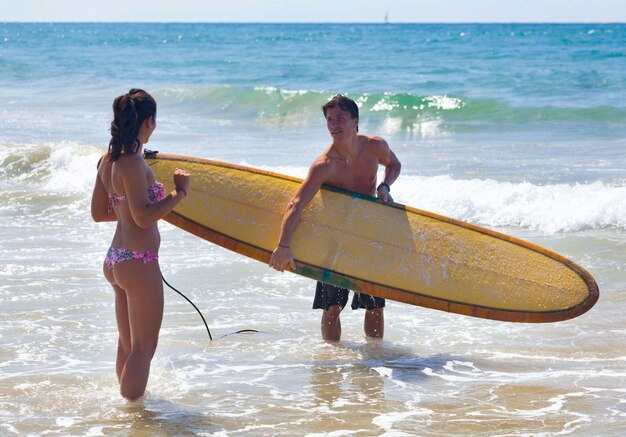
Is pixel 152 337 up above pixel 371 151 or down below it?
below

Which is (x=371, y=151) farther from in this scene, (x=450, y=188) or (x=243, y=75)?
(x=243, y=75)

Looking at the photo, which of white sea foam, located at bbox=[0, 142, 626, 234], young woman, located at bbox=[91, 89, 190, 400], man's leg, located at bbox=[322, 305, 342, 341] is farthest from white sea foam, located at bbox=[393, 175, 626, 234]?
young woman, located at bbox=[91, 89, 190, 400]

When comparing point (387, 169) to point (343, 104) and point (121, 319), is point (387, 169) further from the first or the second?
point (121, 319)

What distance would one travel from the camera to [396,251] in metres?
5.37

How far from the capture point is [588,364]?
17.1 feet

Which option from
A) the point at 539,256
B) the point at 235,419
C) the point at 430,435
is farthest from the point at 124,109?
the point at 539,256

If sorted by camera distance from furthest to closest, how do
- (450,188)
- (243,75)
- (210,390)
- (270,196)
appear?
(243,75) < (450,188) < (270,196) < (210,390)

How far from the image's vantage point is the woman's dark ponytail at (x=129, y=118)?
3.90m

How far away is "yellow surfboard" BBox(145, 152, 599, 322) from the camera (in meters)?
5.24

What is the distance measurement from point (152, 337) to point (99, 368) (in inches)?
41.2

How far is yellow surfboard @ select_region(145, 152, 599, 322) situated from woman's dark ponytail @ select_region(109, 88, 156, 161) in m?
1.28

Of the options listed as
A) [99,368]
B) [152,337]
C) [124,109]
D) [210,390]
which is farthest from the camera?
[99,368]

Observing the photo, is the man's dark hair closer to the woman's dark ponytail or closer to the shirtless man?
the shirtless man

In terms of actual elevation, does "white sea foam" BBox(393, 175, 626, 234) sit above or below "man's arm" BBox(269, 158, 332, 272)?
below
